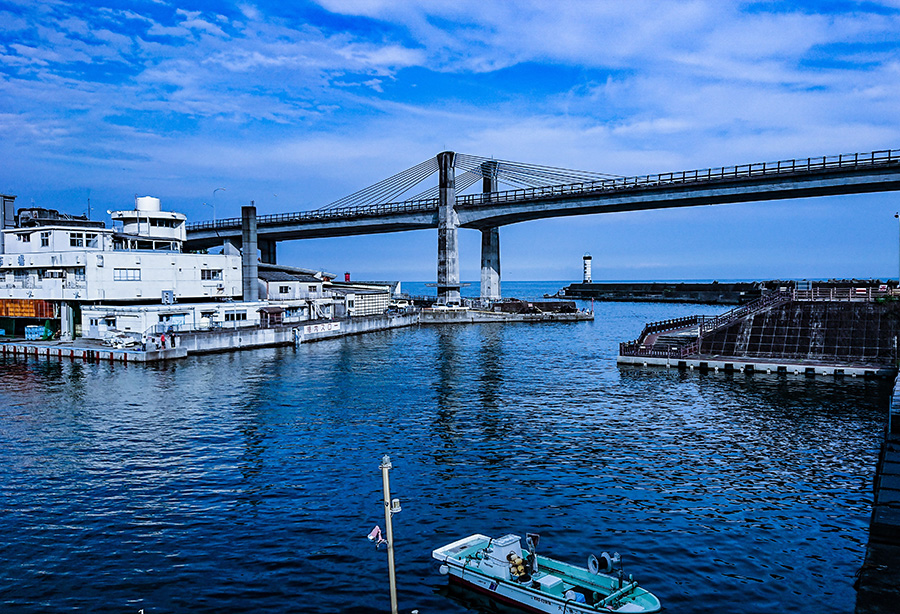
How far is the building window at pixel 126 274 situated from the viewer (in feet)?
239

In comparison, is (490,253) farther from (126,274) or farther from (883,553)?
(883,553)

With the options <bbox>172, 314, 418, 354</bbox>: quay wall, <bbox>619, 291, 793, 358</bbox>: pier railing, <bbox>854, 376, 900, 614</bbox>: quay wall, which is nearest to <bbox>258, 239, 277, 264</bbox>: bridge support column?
<bbox>172, 314, 418, 354</bbox>: quay wall

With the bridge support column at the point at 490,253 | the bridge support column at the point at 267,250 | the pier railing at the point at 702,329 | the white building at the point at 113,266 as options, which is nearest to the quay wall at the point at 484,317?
the bridge support column at the point at 490,253

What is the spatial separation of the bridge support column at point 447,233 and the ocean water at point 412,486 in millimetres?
75871

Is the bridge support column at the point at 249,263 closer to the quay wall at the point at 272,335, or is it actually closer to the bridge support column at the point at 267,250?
the quay wall at the point at 272,335

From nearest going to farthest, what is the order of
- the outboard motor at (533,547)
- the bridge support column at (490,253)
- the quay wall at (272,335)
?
the outboard motor at (533,547)
the quay wall at (272,335)
the bridge support column at (490,253)

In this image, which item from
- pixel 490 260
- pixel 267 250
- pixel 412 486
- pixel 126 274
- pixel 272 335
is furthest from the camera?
pixel 267 250

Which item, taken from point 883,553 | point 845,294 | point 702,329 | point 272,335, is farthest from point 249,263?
point 883,553

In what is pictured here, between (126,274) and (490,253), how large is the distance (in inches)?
3175

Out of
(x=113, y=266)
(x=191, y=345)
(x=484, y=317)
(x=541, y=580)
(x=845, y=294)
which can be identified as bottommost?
(x=541, y=580)

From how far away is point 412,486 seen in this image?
2678cm

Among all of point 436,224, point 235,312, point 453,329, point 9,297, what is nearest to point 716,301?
point 436,224

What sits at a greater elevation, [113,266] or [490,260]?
[490,260]

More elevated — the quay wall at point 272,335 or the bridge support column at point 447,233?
the bridge support column at point 447,233
